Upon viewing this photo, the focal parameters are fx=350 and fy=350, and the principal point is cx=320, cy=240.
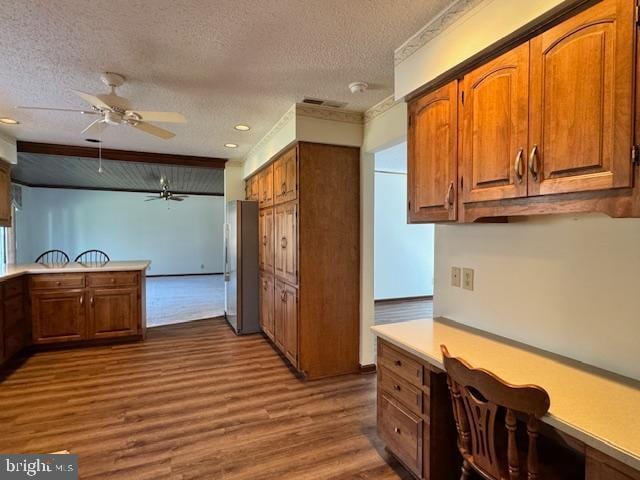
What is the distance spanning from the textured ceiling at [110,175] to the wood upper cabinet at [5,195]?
1.48m

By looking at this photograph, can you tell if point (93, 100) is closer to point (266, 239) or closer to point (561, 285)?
point (266, 239)

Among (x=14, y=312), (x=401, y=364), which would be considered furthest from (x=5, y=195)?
(x=401, y=364)

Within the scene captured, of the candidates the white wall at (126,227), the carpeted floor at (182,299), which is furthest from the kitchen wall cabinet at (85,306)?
the white wall at (126,227)

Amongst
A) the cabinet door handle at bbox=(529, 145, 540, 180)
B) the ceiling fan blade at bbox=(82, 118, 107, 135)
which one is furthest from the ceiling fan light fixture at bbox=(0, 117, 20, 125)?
the cabinet door handle at bbox=(529, 145, 540, 180)

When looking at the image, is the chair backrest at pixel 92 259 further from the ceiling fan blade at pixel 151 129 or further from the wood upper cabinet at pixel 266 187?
the ceiling fan blade at pixel 151 129

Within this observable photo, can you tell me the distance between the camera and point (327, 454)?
7.06 ft

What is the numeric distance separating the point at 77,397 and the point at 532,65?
3.74 m

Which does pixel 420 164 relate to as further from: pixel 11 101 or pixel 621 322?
pixel 11 101

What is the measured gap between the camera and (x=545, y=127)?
1316mm

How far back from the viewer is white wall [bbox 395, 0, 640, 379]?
1337mm

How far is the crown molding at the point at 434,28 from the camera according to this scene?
1682 mm

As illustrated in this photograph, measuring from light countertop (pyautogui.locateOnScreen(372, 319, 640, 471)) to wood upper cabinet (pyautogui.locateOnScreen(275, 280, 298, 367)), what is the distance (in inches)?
56.7

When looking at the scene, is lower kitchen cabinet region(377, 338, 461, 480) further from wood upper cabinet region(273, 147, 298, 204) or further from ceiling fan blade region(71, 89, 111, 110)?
ceiling fan blade region(71, 89, 111, 110)

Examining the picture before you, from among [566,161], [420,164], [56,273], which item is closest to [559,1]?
[566,161]
